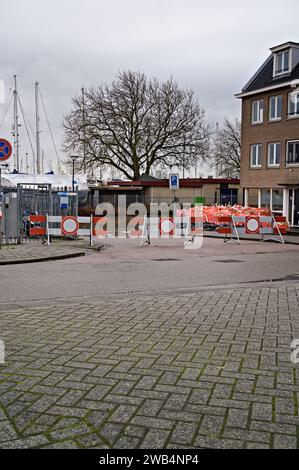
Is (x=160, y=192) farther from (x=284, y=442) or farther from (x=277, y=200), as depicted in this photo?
(x=284, y=442)

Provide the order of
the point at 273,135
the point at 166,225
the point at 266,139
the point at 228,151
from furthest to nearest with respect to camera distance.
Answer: the point at 228,151 → the point at 266,139 → the point at 273,135 → the point at 166,225

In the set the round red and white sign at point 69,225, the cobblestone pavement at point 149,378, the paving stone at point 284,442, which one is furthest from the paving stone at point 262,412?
the round red and white sign at point 69,225

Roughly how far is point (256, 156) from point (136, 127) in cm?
1519

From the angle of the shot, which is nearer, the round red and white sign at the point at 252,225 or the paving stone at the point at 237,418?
the paving stone at the point at 237,418

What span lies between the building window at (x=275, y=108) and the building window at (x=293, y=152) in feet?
7.05

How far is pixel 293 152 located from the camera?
32656 mm

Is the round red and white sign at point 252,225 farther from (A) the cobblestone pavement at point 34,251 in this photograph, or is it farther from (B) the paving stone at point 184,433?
(B) the paving stone at point 184,433

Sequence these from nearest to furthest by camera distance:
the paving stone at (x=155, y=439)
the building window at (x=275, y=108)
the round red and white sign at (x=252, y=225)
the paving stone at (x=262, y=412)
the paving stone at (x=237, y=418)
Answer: the paving stone at (x=155, y=439) → the paving stone at (x=237, y=418) → the paving stone at (x=262, y=412) → the round red and white sign at (x=252, y=225) → the building window at (x=275, y=108)

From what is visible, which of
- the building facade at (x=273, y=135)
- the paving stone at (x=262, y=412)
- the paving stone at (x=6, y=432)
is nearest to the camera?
the paving stone at (x=6, y=432)

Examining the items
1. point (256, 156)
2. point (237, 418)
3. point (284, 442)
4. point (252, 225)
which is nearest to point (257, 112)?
point (256, 156)

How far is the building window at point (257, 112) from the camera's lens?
116ft

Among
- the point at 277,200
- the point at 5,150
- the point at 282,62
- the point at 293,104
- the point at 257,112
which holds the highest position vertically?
the point at 282,62

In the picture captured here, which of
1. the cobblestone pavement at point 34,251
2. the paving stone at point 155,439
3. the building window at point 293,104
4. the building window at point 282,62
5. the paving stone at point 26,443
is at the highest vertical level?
the building window at point 282,62

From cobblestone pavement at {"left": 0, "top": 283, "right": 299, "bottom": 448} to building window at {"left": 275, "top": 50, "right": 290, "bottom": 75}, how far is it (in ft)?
98.2
